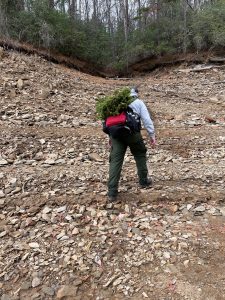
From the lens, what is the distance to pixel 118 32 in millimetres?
20609

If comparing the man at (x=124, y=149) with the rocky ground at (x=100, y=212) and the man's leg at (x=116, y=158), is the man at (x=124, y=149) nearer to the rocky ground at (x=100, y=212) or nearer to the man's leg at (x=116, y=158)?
the man's leg at (x=116, y=158)

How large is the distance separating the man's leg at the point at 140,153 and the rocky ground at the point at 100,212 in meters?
0.20

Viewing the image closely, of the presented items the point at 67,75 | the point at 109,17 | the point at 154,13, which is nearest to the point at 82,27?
the point at 154,13

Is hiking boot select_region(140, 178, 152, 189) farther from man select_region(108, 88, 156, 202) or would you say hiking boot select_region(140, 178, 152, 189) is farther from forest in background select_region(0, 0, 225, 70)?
forest in background select_region(0, 0, 225, 70)

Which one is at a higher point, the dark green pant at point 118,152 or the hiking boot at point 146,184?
the dark green pant at point 118,152

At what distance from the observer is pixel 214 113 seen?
29.4 ft

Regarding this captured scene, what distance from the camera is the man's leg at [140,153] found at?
443 centimetres

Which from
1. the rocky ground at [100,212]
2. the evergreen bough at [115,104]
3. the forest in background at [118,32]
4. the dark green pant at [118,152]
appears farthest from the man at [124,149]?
the forest in background at [118,32]

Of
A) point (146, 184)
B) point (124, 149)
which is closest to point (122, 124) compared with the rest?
point (124, 149)

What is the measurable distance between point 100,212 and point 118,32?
18218 mm

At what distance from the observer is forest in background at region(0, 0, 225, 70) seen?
46.6ft

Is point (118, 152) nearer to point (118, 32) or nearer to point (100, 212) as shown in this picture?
point (100, 212)

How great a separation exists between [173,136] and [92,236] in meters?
4.04

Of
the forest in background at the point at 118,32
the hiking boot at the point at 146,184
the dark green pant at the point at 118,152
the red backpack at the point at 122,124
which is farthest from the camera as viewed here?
the forest in background at the point at 118,32
